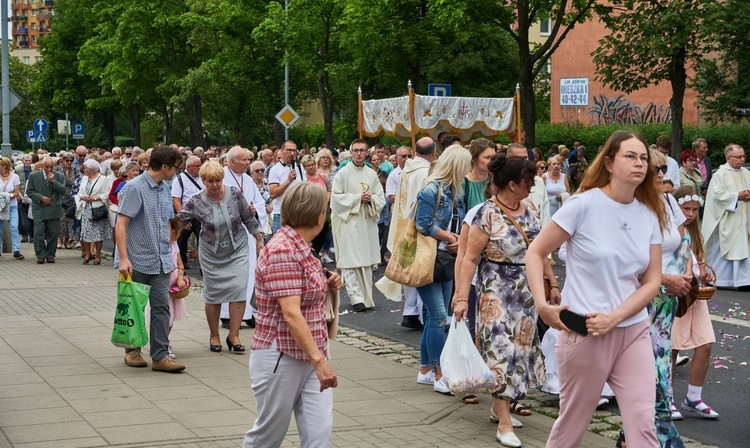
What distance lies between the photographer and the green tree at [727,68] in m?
24.5

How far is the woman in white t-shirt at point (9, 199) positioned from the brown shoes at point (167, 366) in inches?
458

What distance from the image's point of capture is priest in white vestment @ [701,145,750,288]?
1508cm

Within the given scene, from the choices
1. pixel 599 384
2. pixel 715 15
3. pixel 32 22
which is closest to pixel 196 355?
pixel 599 384

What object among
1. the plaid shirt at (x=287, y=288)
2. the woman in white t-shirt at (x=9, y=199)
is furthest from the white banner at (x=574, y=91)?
the plaid shirt at (x=287, y=288)

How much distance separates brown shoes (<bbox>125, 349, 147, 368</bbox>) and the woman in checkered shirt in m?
4.35

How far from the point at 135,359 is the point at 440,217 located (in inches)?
115

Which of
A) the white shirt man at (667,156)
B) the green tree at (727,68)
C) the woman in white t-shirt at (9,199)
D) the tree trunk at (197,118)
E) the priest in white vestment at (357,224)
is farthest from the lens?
the tree trunk at (197,118)

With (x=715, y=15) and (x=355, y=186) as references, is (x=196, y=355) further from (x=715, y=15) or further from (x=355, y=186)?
(x=715, y=15)

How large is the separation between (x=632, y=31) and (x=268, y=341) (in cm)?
2307

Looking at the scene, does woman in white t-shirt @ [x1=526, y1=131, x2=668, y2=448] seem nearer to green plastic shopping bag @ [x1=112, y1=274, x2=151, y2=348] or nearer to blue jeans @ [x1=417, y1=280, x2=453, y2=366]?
blue jeans @ [x1=417, y1=280, x2=453, y2=366]

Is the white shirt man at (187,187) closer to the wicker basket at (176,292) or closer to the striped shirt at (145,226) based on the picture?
the wicker basket at (176,292)

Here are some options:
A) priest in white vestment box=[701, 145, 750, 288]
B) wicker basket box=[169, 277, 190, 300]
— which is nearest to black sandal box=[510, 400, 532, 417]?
wicker basket box=[169, 277, 190, 300]

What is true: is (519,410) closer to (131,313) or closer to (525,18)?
(131,313)

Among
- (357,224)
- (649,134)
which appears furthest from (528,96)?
(357,224)
